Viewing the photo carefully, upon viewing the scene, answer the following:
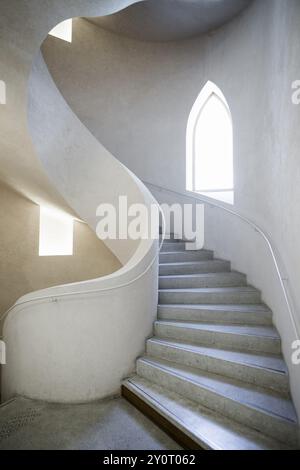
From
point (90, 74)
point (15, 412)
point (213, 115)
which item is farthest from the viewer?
point (90, 74)

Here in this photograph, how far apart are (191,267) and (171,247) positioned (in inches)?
26.0

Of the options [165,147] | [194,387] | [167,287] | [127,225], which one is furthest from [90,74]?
[194,387]

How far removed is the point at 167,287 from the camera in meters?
3.32

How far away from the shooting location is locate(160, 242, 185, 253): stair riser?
13.5ft

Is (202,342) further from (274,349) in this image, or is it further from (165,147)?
(165,147)

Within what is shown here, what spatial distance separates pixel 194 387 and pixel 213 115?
4.38 meters

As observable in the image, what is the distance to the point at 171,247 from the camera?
4.17m

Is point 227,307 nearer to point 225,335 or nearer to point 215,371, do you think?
point 225,335

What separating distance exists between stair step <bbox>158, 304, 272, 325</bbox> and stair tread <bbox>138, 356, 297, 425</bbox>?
56 cm

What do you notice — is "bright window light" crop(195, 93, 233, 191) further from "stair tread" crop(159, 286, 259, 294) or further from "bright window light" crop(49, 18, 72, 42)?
"bright window light" crop(49, 18, 72, 42)

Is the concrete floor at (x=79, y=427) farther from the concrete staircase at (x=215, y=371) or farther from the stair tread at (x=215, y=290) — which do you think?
the stair tread at (x=215, y=290)

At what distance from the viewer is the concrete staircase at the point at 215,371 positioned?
1.73 m

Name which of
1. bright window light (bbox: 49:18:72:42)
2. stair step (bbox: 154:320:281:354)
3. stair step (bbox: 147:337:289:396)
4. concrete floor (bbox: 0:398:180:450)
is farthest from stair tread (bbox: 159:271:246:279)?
bright window light (bbox: 49:18:72:42)

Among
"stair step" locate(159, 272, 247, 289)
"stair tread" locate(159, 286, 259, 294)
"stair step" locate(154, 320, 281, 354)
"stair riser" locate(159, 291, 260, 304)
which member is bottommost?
"stair step" locate(154, 320, 281, 354)
